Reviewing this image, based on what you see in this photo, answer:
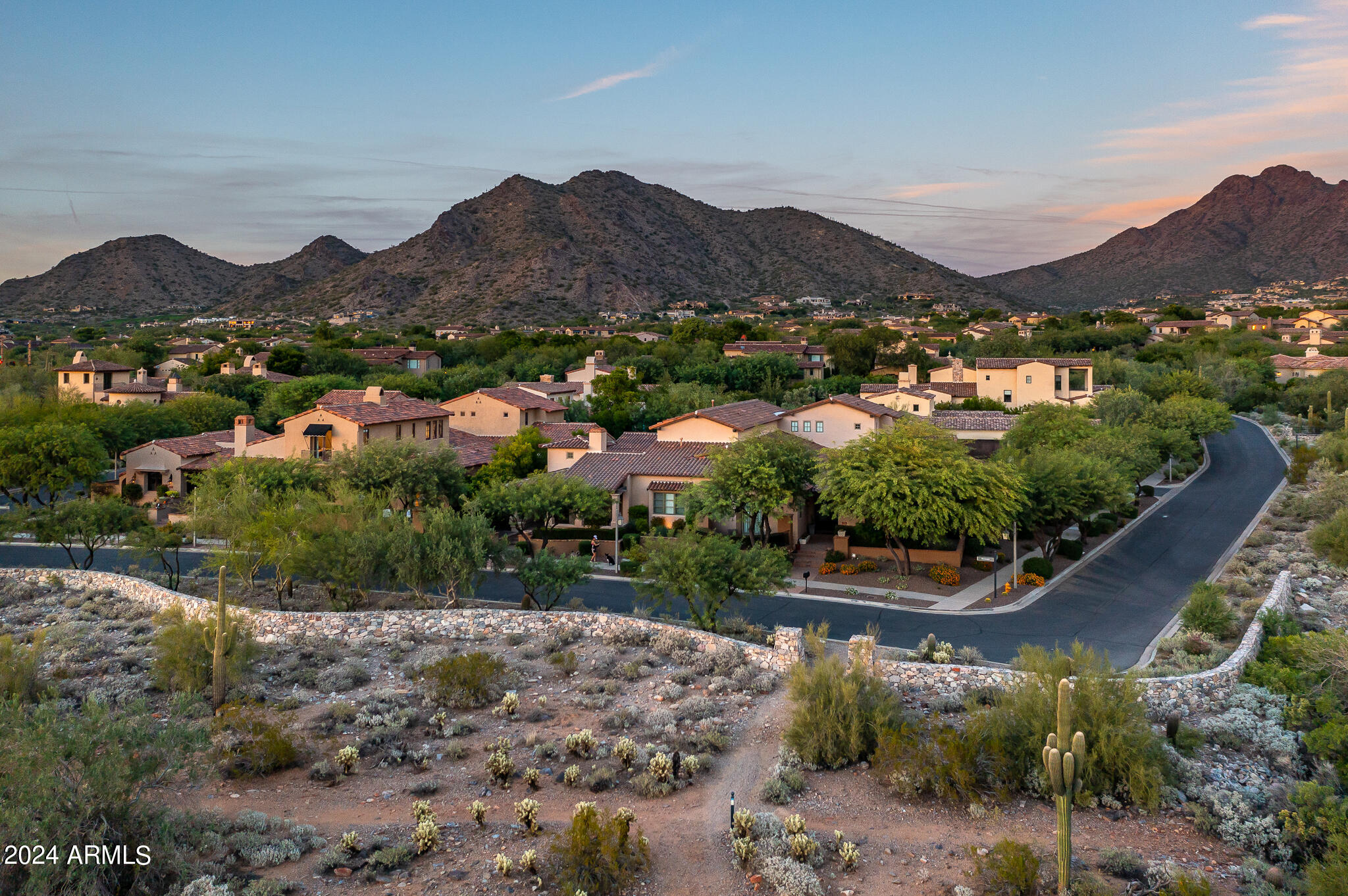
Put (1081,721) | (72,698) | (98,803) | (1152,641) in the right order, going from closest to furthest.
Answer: (98,803) → (1081,721) → (72,698) → (1152,641)

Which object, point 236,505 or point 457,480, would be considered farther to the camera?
point 457,480

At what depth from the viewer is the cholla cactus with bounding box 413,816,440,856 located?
13.8m

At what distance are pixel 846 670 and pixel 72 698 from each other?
1813cm

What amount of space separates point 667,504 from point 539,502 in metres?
7.94

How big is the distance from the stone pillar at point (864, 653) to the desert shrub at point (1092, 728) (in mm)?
2600

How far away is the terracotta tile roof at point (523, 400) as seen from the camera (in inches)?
2384

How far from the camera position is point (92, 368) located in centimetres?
7194

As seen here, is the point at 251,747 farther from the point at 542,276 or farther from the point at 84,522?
the point at 542,276

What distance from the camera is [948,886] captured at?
13062mm

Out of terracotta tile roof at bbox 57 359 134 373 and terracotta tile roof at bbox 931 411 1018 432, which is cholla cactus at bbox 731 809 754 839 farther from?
terracotta tile roof at bbox 57 359 134 373

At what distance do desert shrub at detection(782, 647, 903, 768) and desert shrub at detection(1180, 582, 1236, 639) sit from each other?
1288cm

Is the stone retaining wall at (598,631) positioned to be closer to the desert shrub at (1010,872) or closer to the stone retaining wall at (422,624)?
the stone retaining wall at (422,624)

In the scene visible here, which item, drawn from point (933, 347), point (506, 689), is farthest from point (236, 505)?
point (933, 347)

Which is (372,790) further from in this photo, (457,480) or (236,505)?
(457,480)
